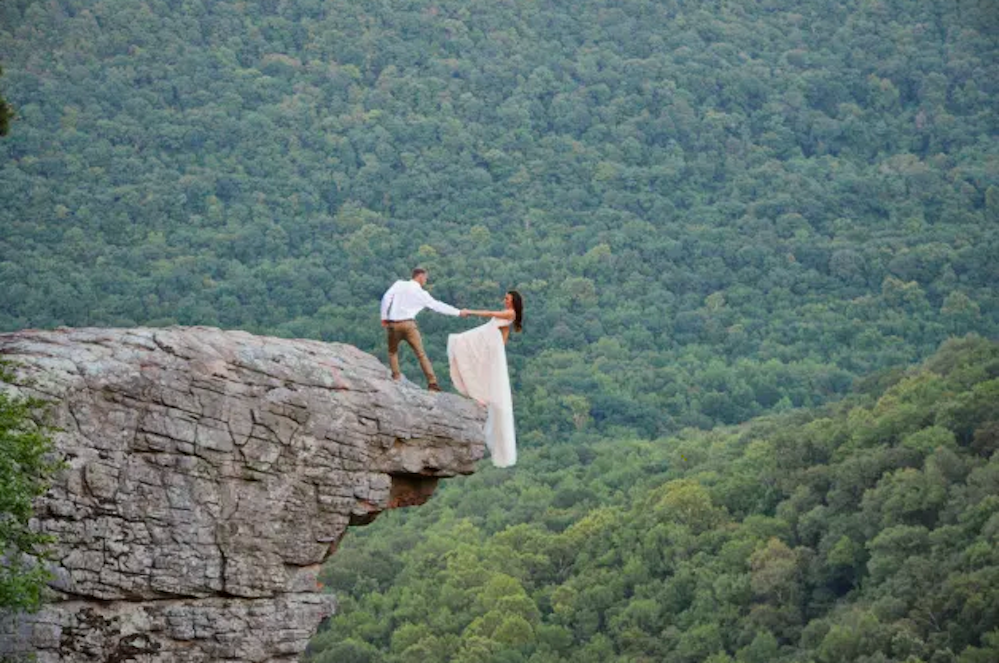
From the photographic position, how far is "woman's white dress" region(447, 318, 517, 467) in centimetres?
2420

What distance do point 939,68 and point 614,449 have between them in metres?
68.8

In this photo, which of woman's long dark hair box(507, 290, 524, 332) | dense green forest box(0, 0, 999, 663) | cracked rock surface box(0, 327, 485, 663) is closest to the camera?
cracked rock surface box(0, 327, 485, 663)

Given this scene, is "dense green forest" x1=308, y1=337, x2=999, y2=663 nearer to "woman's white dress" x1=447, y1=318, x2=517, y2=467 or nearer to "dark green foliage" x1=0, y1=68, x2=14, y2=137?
"woman's white dress" x1=447, y1=318, x2=517, y2=467

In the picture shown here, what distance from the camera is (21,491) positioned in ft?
62.9

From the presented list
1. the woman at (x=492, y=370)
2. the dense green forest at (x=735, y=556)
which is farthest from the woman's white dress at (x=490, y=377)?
the dense green forest at (x=735, y=556)

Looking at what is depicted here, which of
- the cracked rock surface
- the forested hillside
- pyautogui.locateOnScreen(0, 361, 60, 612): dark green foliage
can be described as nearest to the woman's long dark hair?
the cracked rock surface

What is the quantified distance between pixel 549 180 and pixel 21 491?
11294cm

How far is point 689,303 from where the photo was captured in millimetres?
116500

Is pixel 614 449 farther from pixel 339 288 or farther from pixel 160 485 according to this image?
pixel 160 485

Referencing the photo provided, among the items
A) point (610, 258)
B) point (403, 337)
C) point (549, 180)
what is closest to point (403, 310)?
point (403, 337)

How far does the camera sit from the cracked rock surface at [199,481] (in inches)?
807

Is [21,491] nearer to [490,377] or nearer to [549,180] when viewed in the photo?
[490,377]

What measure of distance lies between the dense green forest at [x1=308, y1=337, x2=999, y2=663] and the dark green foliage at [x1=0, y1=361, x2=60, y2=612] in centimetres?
3929

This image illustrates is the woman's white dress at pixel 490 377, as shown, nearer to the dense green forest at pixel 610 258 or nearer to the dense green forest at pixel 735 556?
the dense green forest at pixel 610 258
